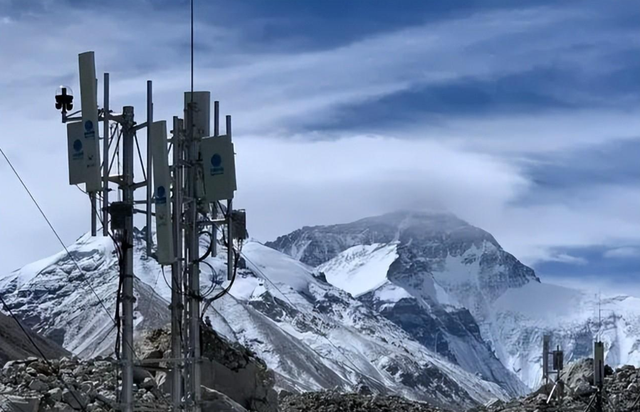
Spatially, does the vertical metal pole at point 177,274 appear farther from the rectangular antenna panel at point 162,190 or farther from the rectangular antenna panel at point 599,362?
the rectangular antenna panel at point 599,362

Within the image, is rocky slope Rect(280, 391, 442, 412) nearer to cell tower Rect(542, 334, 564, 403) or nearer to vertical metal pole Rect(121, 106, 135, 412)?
cell tower Rect(542, 334, 564, 403)

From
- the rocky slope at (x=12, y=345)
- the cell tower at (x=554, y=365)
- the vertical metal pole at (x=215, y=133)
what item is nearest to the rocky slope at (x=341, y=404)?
the cell tower at (x=554, y=365)

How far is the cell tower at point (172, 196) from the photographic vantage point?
25.5 metres

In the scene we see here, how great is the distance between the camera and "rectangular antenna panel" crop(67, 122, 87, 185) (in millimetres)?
25656

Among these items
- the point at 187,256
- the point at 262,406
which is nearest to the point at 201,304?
the point at 187,256

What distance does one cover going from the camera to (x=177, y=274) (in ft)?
90.5

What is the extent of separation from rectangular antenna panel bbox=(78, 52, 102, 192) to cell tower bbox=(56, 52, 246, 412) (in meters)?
0.02

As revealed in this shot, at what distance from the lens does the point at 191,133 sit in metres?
28.4

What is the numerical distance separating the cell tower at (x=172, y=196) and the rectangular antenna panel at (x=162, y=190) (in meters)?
0.02

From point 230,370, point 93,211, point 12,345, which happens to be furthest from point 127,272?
point 12,345

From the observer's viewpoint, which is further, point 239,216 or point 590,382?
point 590,382

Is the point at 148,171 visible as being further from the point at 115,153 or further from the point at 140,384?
the point at 140,384

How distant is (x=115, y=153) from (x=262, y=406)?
76.5 ft

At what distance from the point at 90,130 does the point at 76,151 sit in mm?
449
